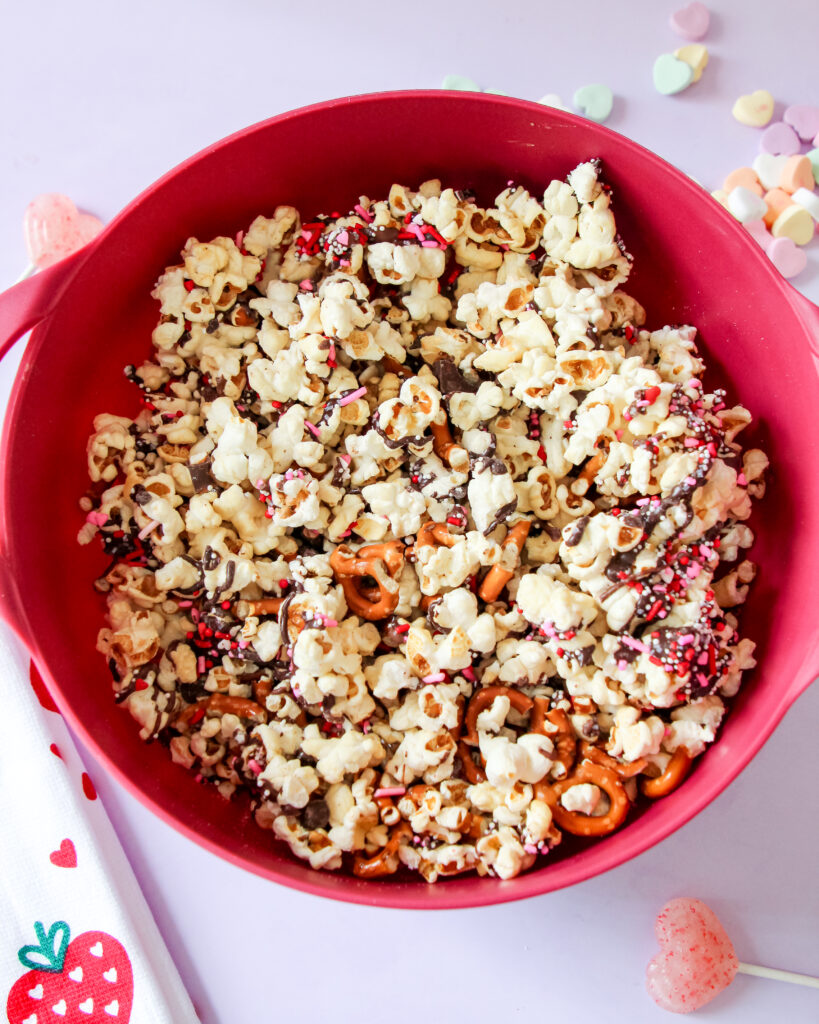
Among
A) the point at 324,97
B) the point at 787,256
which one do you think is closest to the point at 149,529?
the point at 324,97

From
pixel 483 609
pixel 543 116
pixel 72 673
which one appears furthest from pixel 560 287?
pixel 72 673

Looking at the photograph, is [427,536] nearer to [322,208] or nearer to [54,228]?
[322,208]

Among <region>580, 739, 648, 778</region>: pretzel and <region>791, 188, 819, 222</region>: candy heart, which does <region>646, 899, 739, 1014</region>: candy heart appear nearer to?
<region>580, 739, 648, 778</region>: pretzel

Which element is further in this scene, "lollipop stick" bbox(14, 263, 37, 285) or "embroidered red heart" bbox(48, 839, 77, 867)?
"lollipop stick" bbox(14, 263, 37, 285)

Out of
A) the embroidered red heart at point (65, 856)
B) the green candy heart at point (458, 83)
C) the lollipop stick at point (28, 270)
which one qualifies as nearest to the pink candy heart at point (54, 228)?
the lollipop stick at point (28, 270)

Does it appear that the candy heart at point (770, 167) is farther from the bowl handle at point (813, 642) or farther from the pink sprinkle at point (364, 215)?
the pink sprinkle at point (364, 215)

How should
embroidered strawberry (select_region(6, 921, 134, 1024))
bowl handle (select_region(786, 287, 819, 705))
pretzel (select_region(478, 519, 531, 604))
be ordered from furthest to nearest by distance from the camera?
1. embroidered strawberry (select_region(6, 921, 134, 1024))
2. pretzel (select_region(478, 519, 531, 604))
3. bowl handle (select_region(786, 287, 819, 705))

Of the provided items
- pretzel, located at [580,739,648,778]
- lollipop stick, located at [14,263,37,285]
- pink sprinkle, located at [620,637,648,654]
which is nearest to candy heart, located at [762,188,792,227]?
pink sprinkle, located at [620,637,648,654]
